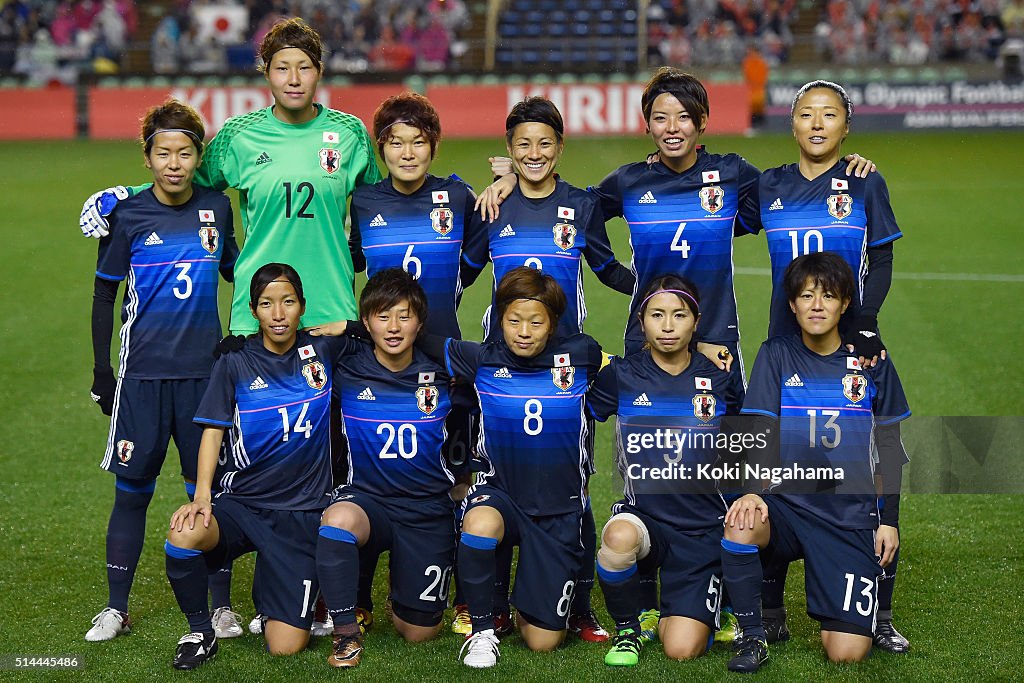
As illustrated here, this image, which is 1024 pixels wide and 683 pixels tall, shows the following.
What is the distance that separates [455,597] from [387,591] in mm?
376

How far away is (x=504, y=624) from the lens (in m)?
5.00

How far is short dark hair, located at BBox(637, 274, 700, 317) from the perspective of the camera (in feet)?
15.7

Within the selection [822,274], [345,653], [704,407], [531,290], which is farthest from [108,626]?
[822,274]

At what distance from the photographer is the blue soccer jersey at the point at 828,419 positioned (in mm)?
4742

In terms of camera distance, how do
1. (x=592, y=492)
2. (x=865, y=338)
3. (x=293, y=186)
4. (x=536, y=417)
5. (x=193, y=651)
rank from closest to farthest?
(x=193, y=651) < (x=865, y=338) < (x=536, y=417) < (x=293, y=186) < (x=592, y=492)

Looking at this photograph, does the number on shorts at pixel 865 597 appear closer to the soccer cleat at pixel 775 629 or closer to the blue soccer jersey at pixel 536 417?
the soccer cleat at pixel 775 629

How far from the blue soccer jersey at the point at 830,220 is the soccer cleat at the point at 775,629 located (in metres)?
1.14

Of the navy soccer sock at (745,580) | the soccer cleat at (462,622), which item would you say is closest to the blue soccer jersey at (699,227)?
the navy soccer sock at (745,580)

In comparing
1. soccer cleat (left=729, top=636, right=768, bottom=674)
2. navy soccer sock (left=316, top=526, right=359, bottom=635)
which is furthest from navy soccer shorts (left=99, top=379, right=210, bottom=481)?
soccer cleat (left=729, top=636, right=768, bottom=674)

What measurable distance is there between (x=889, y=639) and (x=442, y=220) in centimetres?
247

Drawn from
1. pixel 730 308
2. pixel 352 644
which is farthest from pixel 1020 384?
pixel 352 644

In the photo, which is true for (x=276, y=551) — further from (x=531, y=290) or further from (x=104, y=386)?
(x=531, y=290)

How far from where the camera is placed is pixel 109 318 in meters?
5.11

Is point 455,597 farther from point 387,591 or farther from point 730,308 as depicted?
point 730,308
